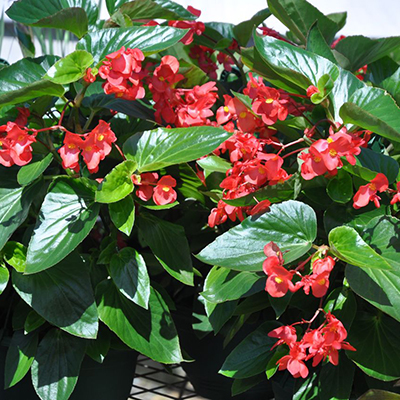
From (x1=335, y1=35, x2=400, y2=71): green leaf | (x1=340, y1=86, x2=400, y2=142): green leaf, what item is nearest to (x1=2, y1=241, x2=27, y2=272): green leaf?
(x1=340, y1=86, x2=400, y2=142): green leaf

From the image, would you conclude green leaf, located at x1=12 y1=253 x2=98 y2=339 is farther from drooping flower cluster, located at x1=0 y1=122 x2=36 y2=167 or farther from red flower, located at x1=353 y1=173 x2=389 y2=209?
red flower, located at x1=353 y1=173 x2=389 y2=209

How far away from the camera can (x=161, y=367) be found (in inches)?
47.0

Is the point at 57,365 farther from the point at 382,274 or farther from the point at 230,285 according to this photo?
the point at 382,274

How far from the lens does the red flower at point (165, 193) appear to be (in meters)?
0.74

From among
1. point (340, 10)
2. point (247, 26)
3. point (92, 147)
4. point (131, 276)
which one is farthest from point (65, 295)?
point (340, 10)

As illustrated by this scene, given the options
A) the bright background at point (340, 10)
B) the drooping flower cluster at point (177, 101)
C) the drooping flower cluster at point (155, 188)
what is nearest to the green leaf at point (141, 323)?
the drooping flower cluster at point (155, 188)

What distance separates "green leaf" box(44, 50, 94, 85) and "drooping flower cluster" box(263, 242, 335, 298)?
1.07 feet

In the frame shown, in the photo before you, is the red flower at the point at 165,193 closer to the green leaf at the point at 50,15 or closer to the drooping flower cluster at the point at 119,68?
the drooping flower cluster at the point at 119,68

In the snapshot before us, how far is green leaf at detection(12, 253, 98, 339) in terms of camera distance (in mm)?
Answer: 747

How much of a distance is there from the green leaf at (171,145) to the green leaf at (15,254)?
0.20 meters

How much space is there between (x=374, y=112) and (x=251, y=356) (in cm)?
35

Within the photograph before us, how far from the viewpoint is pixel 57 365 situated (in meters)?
0.79

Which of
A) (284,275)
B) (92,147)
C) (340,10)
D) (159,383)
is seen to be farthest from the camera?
(340,10)

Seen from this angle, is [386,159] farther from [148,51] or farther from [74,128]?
[74,128]
